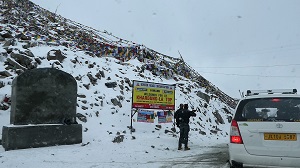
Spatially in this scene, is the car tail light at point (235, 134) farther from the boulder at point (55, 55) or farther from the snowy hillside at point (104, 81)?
the boulder at point (55, 55)

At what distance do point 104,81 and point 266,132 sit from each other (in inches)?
465

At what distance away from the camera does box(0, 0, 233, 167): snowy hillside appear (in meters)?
10.8

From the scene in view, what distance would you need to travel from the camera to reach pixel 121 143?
10250mm

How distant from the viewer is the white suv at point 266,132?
4.89 m

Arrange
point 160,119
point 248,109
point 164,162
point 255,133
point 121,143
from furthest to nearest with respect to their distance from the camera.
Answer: point 160,119 < point 121,143 < point 164,162 < point 248,109 < point 255,133

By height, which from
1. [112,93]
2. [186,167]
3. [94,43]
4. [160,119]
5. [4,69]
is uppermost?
[94,43]

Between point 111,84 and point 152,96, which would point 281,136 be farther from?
point 111,84

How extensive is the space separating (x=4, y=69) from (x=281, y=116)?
11.5 meters

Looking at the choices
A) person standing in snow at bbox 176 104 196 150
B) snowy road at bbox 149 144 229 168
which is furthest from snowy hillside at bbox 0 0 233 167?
snowy road at bbox 149 144 229 168

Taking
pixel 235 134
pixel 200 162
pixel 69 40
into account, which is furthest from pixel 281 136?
pixel 69 40

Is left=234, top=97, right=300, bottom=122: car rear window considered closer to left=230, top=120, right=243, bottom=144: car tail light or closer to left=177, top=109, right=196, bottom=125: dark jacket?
left=230, top=120, right=243, bottom=144: car tail light

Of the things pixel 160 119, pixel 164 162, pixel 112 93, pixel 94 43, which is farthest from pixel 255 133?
pixel 94 43

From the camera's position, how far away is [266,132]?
5.02 metres

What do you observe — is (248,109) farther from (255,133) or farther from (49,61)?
(49,61)
